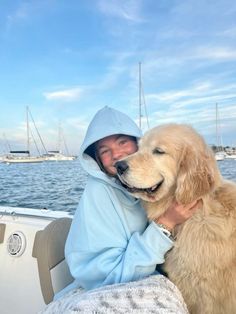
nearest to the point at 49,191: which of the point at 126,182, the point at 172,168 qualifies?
the point at 126,182

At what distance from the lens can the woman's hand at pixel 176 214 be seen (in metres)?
1.77

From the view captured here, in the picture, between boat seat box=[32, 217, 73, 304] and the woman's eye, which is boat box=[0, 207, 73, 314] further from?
the woman's eye

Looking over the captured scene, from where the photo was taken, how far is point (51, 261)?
7.38ft

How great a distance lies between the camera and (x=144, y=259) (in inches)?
62.6

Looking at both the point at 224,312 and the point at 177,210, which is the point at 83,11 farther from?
the point at 224,312

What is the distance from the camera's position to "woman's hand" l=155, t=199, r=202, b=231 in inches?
69.6

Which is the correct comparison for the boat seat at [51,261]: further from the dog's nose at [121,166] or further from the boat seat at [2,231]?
the dog's nose at [121,166]

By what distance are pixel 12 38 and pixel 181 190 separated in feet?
22.3

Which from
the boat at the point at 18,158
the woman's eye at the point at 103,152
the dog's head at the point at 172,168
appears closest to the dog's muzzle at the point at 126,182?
the dog's head at the point at 172,168

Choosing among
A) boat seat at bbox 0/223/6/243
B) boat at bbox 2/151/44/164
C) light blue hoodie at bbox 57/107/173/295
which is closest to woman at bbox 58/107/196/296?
light blue hoodie at bbox 57/107/173/295

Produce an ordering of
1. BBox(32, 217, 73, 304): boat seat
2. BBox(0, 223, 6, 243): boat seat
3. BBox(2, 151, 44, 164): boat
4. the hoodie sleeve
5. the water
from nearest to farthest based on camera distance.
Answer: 1. the hoodie sleeve
2. BBox(32, 217, 73, 304): boat seat
3. BBox(0, 223, 6, 243): boat seat
4. the water
5. BBox(2, 151, 44, 164): boat

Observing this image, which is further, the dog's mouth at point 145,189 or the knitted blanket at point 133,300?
the dog's mouth at point 145,189

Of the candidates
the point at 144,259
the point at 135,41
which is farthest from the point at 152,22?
the point at 144,259

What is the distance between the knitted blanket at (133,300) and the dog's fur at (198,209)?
0.80 ft
